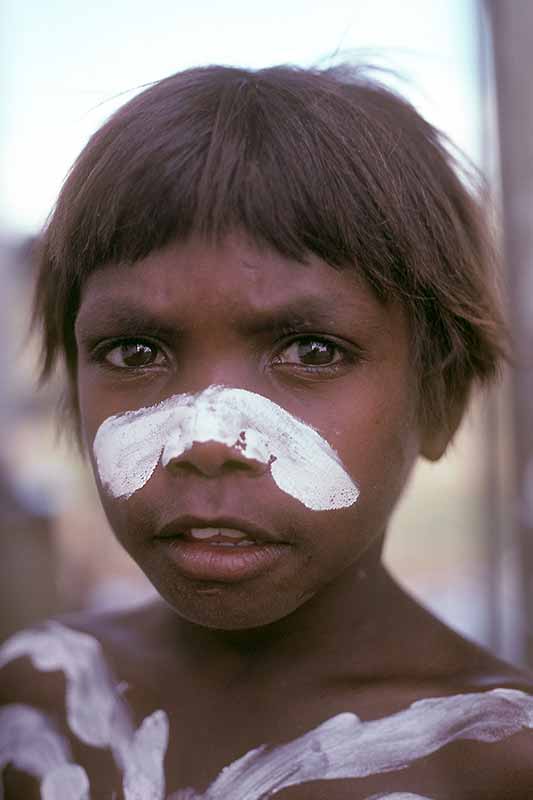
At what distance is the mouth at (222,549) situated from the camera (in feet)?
4.16

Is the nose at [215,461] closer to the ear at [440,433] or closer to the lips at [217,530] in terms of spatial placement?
the lips at [217,530]

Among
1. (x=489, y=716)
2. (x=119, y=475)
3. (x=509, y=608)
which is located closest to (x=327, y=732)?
(x=489, y=716)

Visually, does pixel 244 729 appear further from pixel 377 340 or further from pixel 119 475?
pixel 377 340

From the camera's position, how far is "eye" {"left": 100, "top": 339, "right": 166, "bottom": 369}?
138 centimetres

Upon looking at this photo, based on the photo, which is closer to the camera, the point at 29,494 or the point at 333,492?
the point at 333,492

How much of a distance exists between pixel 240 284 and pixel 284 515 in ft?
1.04

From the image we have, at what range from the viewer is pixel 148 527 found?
1.33 meters

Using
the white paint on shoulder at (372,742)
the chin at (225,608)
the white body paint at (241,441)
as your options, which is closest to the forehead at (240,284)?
the white body paint at (241,441)

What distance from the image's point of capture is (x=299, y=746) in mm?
1396

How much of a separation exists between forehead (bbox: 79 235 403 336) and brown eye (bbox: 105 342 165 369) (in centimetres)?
7

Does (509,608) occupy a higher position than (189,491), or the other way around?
(189,491)

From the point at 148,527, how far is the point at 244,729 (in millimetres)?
372

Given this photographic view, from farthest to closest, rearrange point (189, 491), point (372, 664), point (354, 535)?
point (372, 664), point (354, 535), point (189, 491)

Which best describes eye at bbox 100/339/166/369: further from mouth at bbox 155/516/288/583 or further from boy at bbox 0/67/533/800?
mouth at bbox 155/516/288/583
